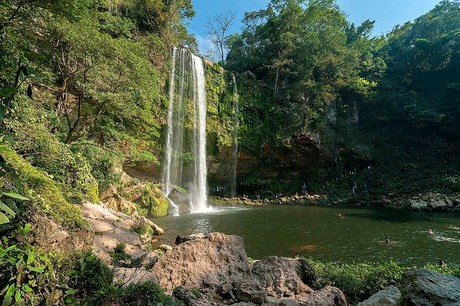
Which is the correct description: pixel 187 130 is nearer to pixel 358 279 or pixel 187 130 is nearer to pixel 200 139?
pixel 200 139

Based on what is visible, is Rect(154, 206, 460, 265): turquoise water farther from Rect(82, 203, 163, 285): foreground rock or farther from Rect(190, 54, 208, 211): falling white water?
Rect(190, 54, 208, 211): falling white water

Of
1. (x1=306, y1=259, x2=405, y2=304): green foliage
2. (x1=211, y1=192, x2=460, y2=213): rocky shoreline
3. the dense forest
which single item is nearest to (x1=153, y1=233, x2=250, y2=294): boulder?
(x1=306, y1=259, x2=405, y2=304): green foliage

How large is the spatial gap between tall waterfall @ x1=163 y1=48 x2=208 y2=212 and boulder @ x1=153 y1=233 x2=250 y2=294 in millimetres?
14855

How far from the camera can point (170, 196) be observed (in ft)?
58.2

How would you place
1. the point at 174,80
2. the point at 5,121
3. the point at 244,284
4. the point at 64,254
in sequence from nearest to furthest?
the point at 64,254, the point at 244,284, the point at 5,121, the point at 174,80

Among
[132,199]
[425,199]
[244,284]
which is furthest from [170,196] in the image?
[425,199]

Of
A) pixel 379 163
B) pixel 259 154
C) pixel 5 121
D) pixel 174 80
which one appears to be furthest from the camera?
pixel 379 163

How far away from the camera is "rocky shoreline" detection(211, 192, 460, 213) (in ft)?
62.5

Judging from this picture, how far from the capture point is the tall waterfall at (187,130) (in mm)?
20109

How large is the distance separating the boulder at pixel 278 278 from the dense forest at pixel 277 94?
5.08 metres

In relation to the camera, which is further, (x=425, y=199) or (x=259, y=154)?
(x=259, y=154)

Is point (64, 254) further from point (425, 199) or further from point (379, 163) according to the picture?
point (379, 163)

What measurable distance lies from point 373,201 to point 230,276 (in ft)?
69.7

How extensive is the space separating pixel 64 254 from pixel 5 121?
3.42 meters
